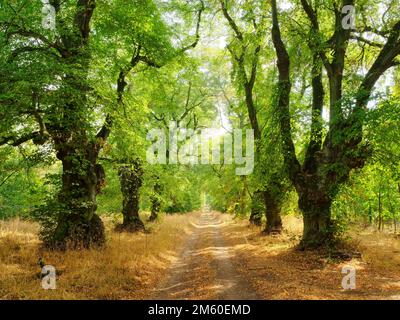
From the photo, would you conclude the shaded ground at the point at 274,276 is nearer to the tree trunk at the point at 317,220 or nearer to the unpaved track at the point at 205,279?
the unpaved track at the point at 205,279

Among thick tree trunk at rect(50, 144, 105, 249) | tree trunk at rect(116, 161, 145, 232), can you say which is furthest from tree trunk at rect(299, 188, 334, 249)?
tree trunk at rect(116, 161, 145, 232)

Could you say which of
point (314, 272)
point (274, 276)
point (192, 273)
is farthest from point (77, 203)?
point (314, 272)

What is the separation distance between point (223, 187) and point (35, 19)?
1794 centimetres

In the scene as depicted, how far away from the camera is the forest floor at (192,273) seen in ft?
27.5

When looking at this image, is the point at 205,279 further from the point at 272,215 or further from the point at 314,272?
the point at 272,215

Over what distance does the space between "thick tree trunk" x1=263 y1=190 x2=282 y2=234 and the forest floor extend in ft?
13.4

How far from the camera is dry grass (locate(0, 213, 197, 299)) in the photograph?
8273mm

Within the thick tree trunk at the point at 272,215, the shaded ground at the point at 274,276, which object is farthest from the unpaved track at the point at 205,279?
the thick tree trunk at the point at 272,215

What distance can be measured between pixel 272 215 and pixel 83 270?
494 inches

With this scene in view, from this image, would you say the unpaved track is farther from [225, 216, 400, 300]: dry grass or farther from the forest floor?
[225, 216, 400, 300]: dry grass

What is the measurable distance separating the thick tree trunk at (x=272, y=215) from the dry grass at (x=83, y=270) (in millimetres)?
7334

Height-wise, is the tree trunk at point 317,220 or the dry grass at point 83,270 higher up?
the tree trunk at point 317,220
